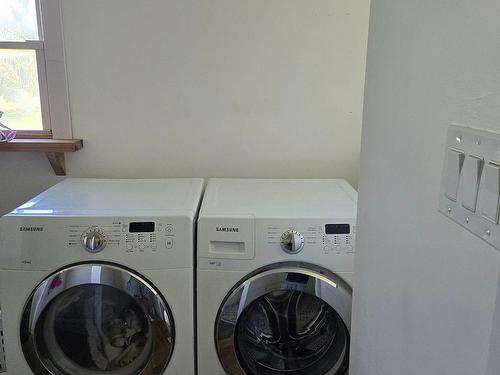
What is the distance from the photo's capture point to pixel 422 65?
2.09 ft

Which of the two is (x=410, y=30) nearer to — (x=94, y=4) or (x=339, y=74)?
(x=339, y=74)

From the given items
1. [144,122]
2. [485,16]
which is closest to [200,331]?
[144,122]

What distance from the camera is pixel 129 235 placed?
4.83 feet

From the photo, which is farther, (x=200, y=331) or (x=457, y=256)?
(x=200, y=331)

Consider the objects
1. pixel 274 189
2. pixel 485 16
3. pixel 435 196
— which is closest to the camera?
pixel 485 16

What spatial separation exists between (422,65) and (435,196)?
7.6 inches

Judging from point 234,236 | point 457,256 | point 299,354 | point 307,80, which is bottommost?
point 299,354

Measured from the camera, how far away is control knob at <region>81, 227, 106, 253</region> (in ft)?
4.75

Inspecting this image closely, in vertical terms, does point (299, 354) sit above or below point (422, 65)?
below

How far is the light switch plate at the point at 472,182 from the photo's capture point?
461mm

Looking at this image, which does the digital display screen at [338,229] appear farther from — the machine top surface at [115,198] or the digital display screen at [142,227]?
the digital display screen at [142,227]

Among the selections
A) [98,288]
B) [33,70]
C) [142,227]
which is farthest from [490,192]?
[33,70]

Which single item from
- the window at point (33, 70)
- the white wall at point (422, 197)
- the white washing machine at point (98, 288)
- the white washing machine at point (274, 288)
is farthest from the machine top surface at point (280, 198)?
the window at point (33, 70)

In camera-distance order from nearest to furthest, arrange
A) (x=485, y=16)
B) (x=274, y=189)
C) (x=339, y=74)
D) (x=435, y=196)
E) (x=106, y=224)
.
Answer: (x=485, y=16) → (x=435, y=196) → (x=106, y=224) → (x=274, y=189) → (x=339, y=74)
